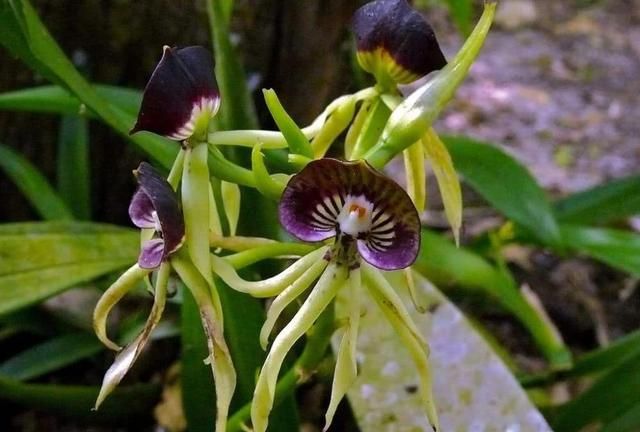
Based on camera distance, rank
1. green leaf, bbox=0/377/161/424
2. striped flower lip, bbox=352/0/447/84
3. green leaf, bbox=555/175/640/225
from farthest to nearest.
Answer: green leaf, bbox=555/175/640/225, green leaf, bbox=0/377/161/424, striped flower lip, bbox=352/0/447/84

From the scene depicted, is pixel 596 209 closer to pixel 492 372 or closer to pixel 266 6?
pixel 492 372

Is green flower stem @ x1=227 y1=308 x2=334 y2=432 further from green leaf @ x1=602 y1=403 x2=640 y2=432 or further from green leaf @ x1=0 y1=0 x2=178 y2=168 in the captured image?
green leaf @ x1=602 y1=403 x2=640 y2=432

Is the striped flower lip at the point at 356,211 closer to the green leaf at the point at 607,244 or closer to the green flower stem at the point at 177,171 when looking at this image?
the green flower stem at the point at 177,171

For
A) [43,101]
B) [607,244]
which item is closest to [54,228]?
[43,101]

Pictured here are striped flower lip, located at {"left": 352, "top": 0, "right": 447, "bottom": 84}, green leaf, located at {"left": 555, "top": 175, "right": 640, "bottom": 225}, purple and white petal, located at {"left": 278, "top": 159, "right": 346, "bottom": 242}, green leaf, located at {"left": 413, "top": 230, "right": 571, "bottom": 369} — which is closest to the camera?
purple and white petal, located at {"left": 278, "top": 159, "right": 346, "bottom": 242}

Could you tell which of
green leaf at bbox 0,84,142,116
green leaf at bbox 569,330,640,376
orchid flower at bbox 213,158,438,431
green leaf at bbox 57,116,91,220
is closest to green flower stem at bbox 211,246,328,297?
orchid flower at bbox 213,158,438,431

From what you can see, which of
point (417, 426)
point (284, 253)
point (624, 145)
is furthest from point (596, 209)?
point (624, 145)

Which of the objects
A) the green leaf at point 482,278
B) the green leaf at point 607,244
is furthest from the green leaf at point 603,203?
the green leaf at point 482,278
